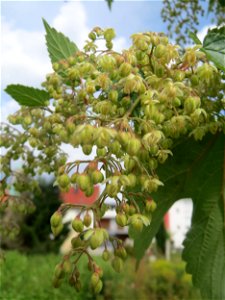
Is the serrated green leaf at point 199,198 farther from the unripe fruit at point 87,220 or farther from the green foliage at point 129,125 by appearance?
the unripe fruit at point 87,220

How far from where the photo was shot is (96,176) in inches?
35.0

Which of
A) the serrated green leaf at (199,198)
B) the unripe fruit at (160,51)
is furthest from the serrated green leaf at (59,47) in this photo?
the unripe fruit at (160,51)

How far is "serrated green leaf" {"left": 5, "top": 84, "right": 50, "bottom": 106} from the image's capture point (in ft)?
5.06

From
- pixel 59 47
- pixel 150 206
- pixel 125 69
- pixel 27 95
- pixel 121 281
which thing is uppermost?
pixel 59 47

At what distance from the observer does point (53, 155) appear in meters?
1.55

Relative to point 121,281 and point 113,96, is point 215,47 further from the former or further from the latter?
point 121,281

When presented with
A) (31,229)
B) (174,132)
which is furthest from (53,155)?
(31,229)

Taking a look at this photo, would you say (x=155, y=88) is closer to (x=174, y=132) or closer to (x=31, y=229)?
(x=174, y=132)

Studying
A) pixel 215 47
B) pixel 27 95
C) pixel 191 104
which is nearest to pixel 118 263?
pixel 191 104

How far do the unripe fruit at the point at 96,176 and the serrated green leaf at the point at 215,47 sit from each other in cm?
36

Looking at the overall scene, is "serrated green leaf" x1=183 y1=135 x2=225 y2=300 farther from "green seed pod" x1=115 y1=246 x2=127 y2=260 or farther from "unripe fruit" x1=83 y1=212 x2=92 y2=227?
"unripe fruit" x1=83 y1=212 x2=92 y2=227

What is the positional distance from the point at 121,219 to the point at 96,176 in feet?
0.30

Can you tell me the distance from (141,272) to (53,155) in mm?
10088

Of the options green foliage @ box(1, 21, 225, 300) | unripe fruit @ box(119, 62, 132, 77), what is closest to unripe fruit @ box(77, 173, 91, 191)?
green foliage @ box(1, 21, 225, 300)
